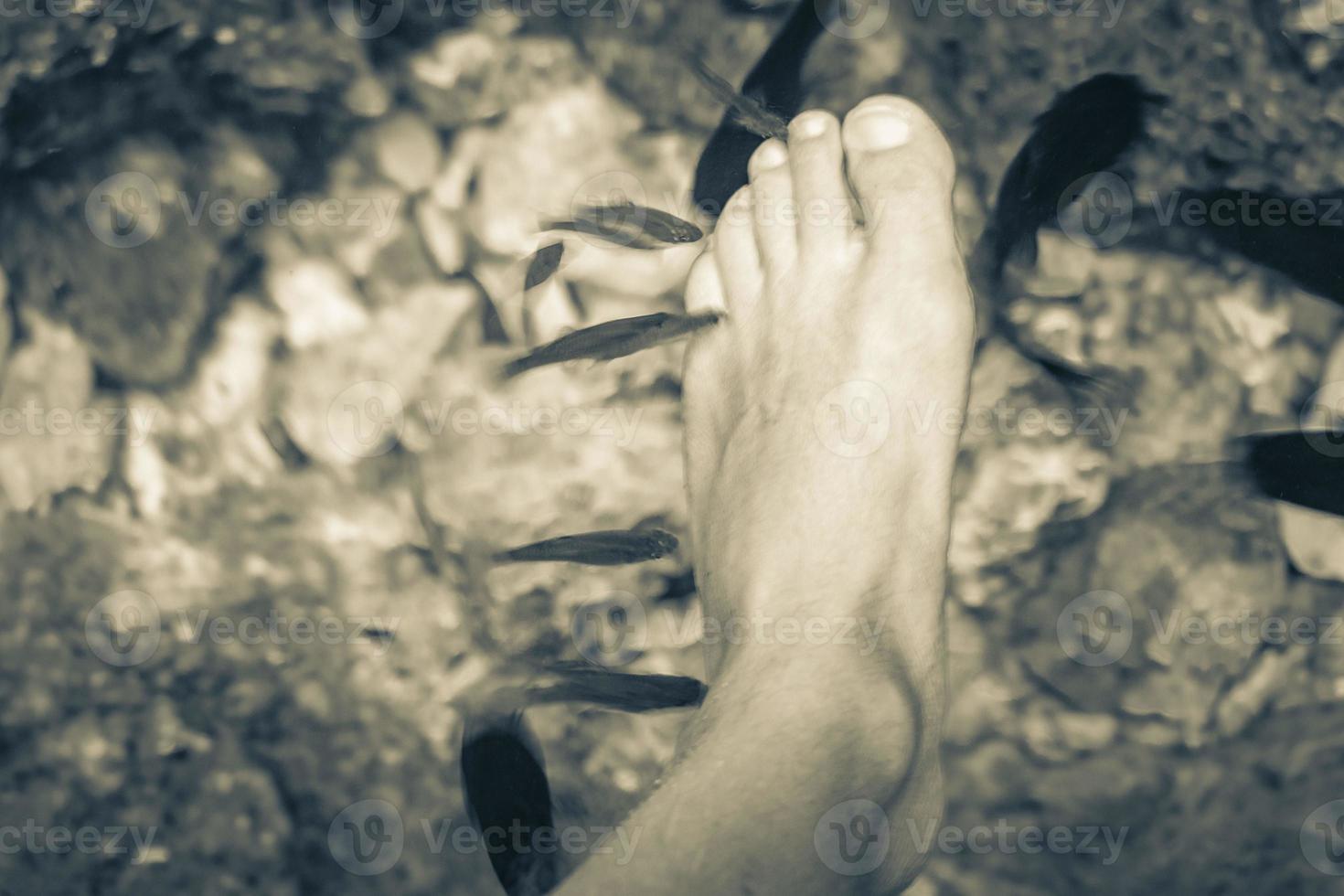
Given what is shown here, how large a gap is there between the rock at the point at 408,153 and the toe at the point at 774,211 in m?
0.29

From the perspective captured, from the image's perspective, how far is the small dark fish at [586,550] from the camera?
0.92 metres

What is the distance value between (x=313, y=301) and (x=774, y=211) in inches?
16.6

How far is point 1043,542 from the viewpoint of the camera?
890 mm

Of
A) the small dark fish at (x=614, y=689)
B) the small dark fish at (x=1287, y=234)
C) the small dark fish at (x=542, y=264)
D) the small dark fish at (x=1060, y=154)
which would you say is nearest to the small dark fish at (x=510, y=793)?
the small dark fish at (x=614, y=689)

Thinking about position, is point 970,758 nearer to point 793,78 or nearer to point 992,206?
point 992,206

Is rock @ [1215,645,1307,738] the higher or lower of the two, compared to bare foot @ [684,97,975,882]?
lower

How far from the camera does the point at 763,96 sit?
0.94m

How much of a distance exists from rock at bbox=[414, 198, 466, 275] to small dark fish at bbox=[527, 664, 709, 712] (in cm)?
37

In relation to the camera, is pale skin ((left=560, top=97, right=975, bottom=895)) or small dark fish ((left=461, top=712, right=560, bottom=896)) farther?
small dark fish ((left=461, top=712, right=560, bottom=896))

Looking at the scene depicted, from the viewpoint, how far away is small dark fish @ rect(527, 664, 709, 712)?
905mm

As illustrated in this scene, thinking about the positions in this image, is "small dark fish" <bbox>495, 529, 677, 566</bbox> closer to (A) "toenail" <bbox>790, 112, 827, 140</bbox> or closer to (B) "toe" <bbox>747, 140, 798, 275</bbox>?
(B) "toe" <bbox>747, 140, 798, 275</bbox>

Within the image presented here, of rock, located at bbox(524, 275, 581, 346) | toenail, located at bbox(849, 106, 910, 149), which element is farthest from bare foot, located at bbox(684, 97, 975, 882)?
rock, located at bbox(524, 275, 581, 346)

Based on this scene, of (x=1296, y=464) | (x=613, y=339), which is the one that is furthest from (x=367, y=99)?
(x=1296, y=464)

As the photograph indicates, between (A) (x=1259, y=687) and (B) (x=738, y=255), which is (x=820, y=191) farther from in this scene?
(A) (x=1259, y=687)
